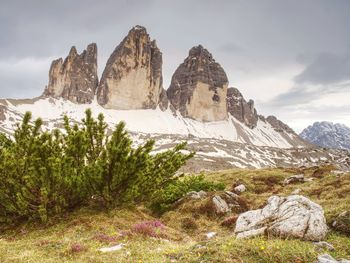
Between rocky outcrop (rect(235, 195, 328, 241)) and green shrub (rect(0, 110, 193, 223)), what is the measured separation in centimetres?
599

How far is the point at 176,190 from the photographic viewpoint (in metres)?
23.6

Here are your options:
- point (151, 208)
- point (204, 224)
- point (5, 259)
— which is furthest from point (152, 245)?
point (151, 208)

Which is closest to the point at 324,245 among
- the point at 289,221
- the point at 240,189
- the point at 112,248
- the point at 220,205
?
the point at 289,221

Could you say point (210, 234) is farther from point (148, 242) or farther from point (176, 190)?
point (176, 190)

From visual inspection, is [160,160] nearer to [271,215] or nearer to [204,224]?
[204,224]

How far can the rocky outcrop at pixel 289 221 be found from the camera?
11649mm

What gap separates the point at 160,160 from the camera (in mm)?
19797

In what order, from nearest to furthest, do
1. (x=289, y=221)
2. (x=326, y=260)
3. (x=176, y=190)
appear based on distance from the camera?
1. (x=326, y=260)
2. (x=289, y=221)
3. (x=176, y=190)

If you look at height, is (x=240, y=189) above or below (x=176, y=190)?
below

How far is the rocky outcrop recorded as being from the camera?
1165 cm

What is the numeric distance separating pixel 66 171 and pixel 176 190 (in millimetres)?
9660

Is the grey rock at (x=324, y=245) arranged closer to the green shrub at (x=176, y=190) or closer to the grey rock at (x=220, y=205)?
the grey rock at (x=220, y=205)

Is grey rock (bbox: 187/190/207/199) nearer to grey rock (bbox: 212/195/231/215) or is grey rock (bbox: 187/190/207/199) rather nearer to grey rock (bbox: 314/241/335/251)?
grey rock (bbox: 212/195/231/215)

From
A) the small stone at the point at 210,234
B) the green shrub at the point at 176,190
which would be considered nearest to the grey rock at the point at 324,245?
the small stone at the point at 210,234
